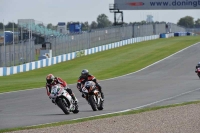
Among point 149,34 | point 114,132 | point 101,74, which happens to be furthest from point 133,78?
point 149,34

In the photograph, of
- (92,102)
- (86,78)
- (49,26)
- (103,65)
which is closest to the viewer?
(92,102)

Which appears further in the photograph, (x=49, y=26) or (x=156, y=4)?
(x=156, y=4)

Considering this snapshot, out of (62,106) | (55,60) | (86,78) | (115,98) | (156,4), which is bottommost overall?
(115,98)

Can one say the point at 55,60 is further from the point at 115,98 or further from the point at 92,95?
the point at 92,95

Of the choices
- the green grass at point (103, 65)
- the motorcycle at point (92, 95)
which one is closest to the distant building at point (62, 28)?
the green grass at point (103, 65)

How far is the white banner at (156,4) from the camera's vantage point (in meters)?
88.7

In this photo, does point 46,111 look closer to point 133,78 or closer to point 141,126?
point 141,126

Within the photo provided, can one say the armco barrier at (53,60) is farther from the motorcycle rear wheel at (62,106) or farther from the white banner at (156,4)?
the motorcycle rear wheel at (62,106)

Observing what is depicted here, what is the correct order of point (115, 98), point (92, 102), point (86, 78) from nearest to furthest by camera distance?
point (92, 102)
point (86, 78)
point (115, 98)

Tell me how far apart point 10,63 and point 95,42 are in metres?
20.9

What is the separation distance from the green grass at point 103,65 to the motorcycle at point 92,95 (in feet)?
37.1

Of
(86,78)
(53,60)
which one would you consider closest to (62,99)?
(86,78)

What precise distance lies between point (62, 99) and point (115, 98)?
655cm

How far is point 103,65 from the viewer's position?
50375 mm
